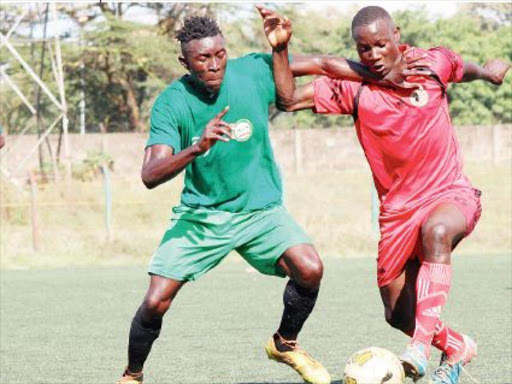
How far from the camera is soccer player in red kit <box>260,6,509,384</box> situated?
267 inches

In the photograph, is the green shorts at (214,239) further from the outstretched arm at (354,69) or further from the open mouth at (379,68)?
the open mouth at (379,68)

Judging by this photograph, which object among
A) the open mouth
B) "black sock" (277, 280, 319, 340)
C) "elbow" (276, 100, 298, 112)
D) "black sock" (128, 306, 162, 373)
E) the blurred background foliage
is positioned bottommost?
the blurred background foliage

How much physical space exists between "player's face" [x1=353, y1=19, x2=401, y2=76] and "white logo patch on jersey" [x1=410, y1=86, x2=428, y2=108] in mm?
211

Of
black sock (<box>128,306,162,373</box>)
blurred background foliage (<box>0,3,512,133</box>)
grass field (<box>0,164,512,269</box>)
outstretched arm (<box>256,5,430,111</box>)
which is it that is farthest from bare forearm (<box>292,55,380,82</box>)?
blurred background foliage (<box>0,3,512,133</box>)

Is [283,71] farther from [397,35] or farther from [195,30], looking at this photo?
[397,35]

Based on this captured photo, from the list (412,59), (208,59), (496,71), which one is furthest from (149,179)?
(496,71)

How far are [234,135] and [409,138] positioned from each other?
3.51 ft

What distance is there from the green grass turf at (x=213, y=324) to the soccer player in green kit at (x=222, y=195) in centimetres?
103

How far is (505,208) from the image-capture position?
24688 mm

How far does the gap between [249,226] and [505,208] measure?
1795 cm

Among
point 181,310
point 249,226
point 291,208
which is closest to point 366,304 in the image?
point 181,310

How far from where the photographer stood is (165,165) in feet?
22.5

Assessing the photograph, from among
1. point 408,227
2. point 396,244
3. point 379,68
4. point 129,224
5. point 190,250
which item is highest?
point 379,68

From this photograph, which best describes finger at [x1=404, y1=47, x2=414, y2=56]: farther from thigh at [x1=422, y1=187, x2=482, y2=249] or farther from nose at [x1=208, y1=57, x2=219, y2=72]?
nose at [x1=208, y1=57, x2=219, y2=72]
